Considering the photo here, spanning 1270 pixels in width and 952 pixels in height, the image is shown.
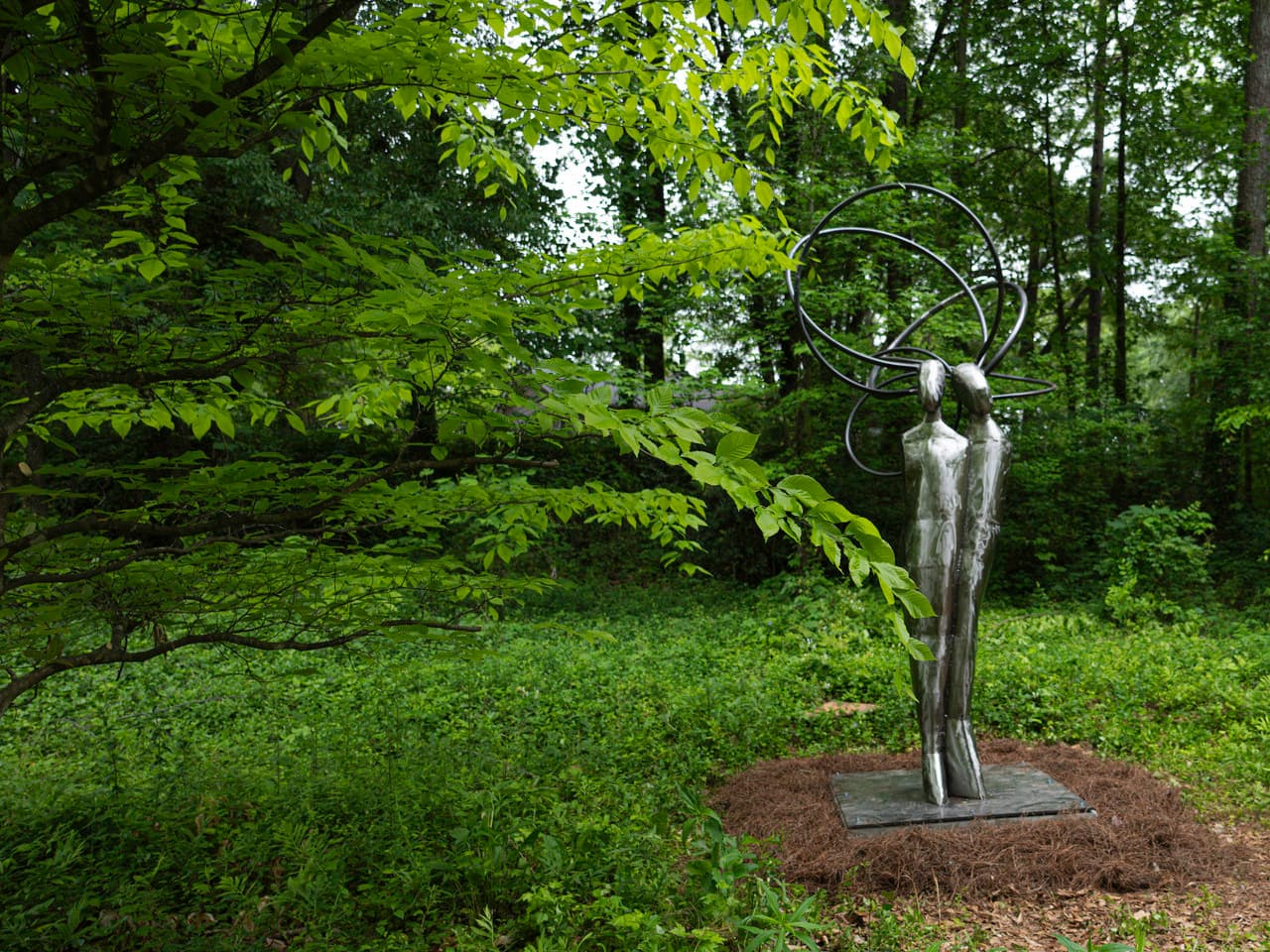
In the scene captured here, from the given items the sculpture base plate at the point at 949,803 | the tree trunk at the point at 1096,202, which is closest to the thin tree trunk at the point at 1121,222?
the tree trunk at the point at 1096,202

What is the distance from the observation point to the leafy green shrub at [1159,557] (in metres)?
10.2

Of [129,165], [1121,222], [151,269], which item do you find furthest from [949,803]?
[1121,222]

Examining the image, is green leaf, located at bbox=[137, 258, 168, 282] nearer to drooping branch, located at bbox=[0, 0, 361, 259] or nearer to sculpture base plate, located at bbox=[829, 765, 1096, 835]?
drooping branch, located at bbox=[0, 0, 361, 259]

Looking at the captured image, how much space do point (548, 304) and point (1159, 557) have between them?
35.0 ft

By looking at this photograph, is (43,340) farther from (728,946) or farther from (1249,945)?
(1249,945)

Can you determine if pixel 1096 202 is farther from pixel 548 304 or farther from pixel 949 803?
pixel 548 304

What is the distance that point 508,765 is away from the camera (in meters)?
4.75

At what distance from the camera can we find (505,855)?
337 centimetres

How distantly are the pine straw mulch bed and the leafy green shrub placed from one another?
642 cm

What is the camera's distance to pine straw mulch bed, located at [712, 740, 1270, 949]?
138 inches

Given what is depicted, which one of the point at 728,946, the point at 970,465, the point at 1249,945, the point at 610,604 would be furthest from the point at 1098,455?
the point at 728,946

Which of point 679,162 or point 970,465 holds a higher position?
point 679,162

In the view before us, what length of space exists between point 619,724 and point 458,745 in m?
1.18

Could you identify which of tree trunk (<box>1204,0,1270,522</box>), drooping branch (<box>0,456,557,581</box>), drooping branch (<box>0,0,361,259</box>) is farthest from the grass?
tree trunk (<box>1204,0,1270,522</box>)
